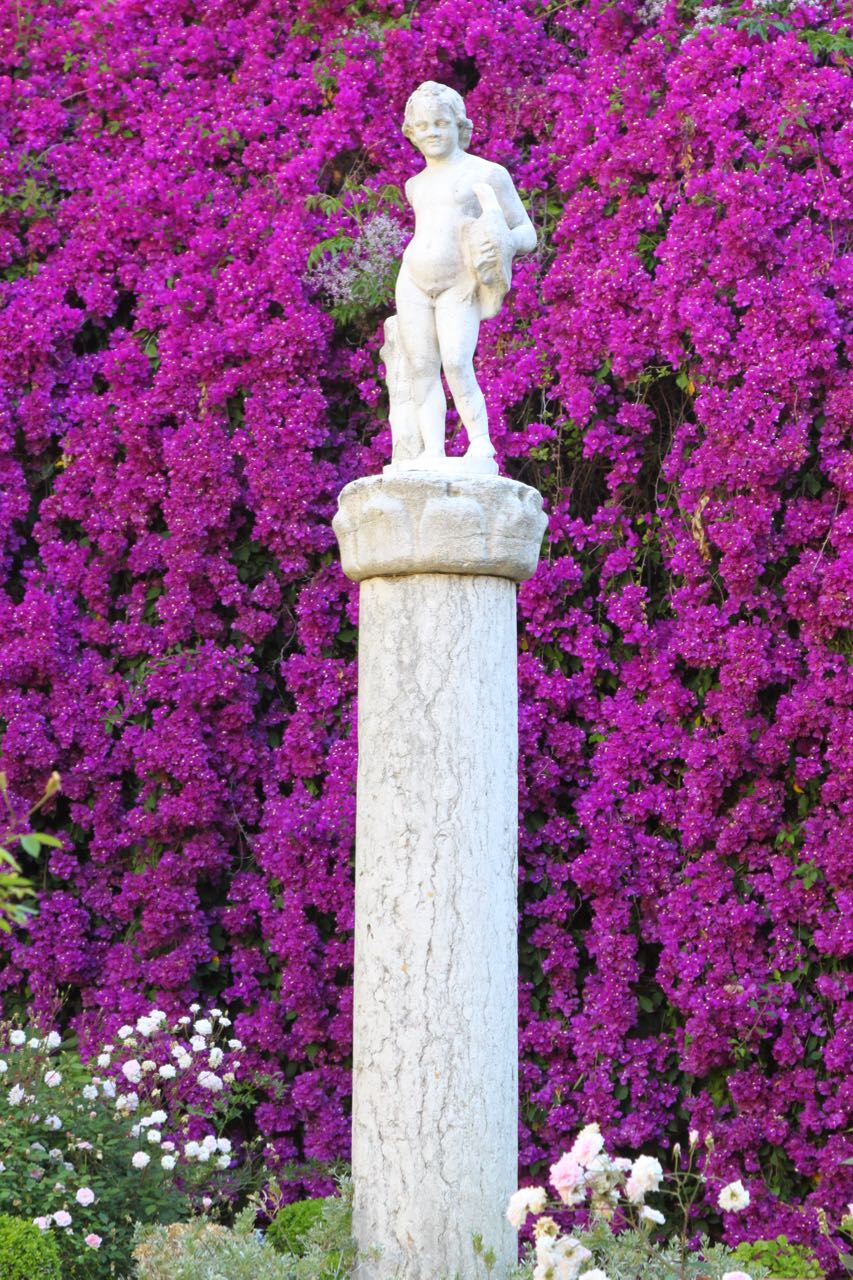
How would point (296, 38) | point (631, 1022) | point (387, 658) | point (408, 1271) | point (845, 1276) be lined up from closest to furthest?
point (408, 1271) → point (387, 658) → point (845, 1276) → point (631, 1022) → point (296, 38)

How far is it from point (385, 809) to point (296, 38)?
13.7 feet

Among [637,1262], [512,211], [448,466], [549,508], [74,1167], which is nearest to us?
[637,1262]

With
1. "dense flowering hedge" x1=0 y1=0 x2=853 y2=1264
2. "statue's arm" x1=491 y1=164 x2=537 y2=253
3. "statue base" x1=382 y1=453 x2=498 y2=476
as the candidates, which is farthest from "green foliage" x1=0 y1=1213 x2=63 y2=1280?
"statue's arm" x1=491 y1=164 x2=537 y2=253

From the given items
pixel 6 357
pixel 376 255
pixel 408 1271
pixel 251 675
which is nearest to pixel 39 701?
pixel 251 675

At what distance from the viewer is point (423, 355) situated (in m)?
4.43

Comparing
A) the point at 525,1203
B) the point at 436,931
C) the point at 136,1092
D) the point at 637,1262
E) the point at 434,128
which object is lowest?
the point at 637,1262

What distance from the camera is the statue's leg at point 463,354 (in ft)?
14.3

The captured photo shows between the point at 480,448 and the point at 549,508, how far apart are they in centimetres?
163

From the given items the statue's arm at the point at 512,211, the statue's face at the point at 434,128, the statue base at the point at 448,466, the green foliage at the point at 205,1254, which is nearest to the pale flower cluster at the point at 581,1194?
the green foliage at the point at 205,1254

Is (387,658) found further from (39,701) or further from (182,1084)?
(39,701)

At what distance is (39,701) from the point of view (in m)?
6.43

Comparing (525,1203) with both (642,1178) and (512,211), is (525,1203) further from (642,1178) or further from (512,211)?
(512,211)

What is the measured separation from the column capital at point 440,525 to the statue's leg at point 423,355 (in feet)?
1.00

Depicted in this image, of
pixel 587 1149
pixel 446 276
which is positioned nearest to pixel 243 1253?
pixel 587 1149
